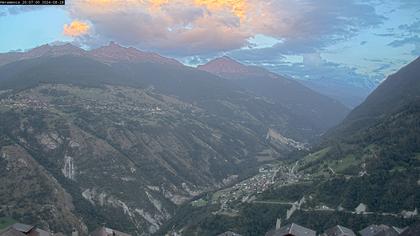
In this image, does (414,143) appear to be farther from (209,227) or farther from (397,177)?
(209,227)

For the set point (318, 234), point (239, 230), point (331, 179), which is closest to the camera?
point (318, 234)

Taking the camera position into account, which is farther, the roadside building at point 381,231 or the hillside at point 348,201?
the hillside at point 348,201

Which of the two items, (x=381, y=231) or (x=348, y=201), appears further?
(x=348, y=201)

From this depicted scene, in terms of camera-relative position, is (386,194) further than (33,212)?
No

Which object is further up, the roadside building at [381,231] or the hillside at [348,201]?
the roadside building at [381,231]

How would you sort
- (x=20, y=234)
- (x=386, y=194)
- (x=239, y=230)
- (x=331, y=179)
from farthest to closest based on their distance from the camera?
(x=331, y=179) < (x=239, y=230) < (x=386, y=194) < (x=20, y=234)

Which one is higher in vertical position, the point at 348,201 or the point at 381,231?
the point at 381,231

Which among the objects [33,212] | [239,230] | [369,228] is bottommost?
[33,212]

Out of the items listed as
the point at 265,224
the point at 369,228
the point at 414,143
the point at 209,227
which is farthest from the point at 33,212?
the point at 414,143

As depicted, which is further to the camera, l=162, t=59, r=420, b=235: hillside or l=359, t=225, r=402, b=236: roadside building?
l=162, t=59, r=420, b=235: hillside

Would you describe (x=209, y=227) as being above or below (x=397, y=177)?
below

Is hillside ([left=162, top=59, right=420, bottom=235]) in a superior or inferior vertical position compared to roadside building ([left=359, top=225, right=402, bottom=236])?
inferior
